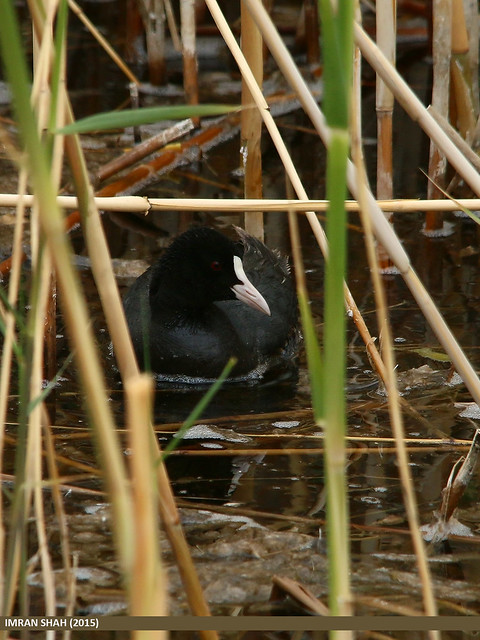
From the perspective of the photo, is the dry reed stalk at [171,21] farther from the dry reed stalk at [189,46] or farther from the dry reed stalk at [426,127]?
the dry reed stalk at [426,127]

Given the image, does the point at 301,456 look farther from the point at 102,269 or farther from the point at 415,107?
the point at 102,269

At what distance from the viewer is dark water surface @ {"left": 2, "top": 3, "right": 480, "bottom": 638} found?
2088 mm

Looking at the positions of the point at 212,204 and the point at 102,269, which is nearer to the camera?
the point at 102,269

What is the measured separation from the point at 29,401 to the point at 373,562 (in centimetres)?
97

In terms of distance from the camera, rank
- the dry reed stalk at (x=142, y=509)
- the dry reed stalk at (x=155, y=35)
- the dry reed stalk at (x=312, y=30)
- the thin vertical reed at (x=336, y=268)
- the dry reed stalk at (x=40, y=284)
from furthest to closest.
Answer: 1. the dry reed stalk at (x=312, y=30)
2. the dry reed stalk at (x=155, y=35)
3. the dry reed stalk at (x=40, y=284)
4. the thin vertical reed at (x=336, y=268)
5. the dry reed stalk at (x=142, y=509)

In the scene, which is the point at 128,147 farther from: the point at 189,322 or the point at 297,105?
the point at 189,322

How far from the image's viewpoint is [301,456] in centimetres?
Answer: 278

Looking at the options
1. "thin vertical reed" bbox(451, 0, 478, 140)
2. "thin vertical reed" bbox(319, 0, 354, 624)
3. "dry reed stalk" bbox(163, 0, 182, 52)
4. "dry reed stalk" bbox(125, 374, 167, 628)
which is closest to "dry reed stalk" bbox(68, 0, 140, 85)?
"dry reed stalk" bbox(163, 0, 182, 52)

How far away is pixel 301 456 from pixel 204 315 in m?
1.02

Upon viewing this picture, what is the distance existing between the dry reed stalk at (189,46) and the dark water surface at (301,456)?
0.55 m

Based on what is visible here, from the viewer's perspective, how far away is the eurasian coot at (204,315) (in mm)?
3449

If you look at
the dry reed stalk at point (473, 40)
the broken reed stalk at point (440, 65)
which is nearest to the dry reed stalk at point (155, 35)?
the dry reed stalk at point (473, 40)

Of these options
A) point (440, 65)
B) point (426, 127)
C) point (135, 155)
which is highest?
point (440, 65)

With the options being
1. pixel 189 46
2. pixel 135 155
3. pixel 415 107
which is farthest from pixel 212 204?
pixel 189 46
